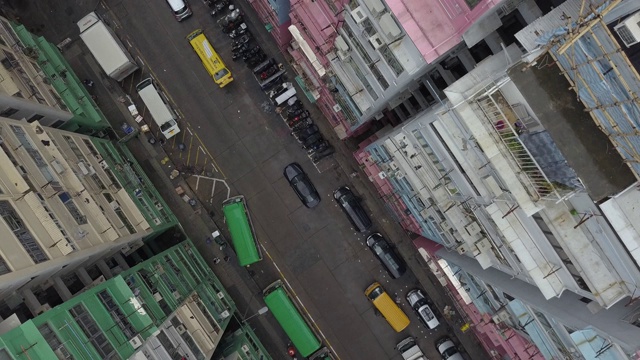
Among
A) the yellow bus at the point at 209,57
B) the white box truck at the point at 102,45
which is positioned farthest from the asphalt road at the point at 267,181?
the white box truck at the point at 102,45

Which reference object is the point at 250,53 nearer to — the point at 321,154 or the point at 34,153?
the point at 321,154

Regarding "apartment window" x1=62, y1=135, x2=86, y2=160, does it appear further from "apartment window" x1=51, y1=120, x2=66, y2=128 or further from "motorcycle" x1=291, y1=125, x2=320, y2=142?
"motorcycle" x1=291, y1=125, x2=320, y2=142

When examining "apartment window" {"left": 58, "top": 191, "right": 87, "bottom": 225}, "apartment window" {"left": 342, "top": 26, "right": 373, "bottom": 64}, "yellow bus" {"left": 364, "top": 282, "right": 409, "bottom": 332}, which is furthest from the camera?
"yellow bus" {"left": 364, "top": 282, "right": 409, "bottom": 332}

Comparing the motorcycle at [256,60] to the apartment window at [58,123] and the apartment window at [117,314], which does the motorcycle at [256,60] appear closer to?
the apartment window at [58,123]

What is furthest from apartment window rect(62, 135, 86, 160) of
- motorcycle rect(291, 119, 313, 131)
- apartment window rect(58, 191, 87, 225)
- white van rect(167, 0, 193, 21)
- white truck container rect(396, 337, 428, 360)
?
white truck container rect(396, 337, 428, 360)

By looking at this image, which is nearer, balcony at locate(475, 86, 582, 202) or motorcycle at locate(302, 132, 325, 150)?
balcony at locate(475, 86, 582, 202)

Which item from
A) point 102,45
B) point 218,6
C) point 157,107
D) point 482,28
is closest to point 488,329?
point 482,28
